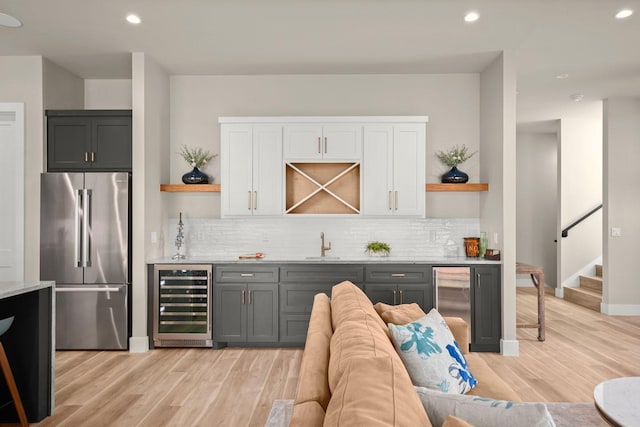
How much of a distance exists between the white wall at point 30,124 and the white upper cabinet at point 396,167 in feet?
11.8

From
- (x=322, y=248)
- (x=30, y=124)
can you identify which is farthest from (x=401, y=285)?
(x=30, y=124)

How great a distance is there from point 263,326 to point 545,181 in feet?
22.3

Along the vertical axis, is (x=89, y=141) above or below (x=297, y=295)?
above

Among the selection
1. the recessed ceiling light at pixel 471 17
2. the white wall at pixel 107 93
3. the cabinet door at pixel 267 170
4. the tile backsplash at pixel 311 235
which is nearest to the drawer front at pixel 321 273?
the tile backsplash at pixel 311 235

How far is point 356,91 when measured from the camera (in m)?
5.09

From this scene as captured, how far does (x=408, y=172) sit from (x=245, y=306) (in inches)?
92.3

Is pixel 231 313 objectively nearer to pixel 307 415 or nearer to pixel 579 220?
pixel 307 415

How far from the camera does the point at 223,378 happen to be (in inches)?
145

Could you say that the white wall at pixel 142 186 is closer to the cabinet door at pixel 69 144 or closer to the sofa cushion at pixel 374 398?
the cabinet door at pixel 69 144

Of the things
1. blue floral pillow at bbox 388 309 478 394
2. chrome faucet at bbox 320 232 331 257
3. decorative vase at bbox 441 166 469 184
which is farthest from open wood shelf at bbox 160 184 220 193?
blue floral pillow at bbox 388 309 478 394

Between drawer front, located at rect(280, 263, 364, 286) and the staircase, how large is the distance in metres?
4.35

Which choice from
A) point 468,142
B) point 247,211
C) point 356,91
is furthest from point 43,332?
point 468,142

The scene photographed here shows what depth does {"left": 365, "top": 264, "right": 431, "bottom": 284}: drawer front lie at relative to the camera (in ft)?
14.5

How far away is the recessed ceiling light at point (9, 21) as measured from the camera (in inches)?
144
